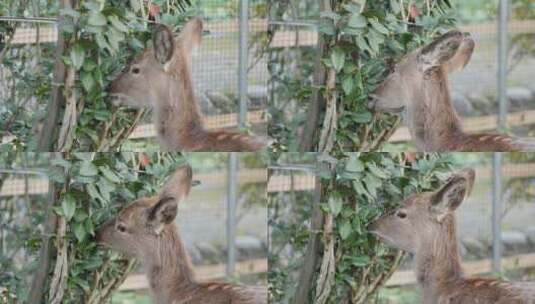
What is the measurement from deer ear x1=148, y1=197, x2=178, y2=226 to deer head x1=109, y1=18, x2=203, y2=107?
Answer: 0.42 metres

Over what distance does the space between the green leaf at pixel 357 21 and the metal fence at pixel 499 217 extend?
2.23 ft

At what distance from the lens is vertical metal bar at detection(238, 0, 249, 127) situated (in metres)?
5.32

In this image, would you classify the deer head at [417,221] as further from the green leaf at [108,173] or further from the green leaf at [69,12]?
the green leaf at [69,12]

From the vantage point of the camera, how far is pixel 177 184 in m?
5.30

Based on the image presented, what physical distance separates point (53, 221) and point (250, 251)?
2.74ft

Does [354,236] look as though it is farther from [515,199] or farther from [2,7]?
[2,7]

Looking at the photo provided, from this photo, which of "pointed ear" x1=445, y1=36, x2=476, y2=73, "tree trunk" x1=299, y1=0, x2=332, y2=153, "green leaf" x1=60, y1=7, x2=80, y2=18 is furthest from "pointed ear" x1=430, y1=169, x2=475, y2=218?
"green leaf" x1=60, y1=7, x2=80, y2=18

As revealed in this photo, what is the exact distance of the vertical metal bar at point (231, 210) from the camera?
211 inches

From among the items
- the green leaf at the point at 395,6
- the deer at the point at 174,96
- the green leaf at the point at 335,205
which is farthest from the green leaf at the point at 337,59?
the green leaf at the point at 335,205

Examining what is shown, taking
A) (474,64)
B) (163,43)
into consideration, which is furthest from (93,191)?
(474,64)

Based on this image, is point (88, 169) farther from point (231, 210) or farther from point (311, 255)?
point (311, 255)

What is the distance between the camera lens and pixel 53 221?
532cm

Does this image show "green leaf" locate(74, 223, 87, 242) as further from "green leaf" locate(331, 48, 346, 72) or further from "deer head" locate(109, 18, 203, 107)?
"green leaf" locate(331, 48, 346, 72)

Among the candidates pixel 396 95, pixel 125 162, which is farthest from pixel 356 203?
pixel 125 162
